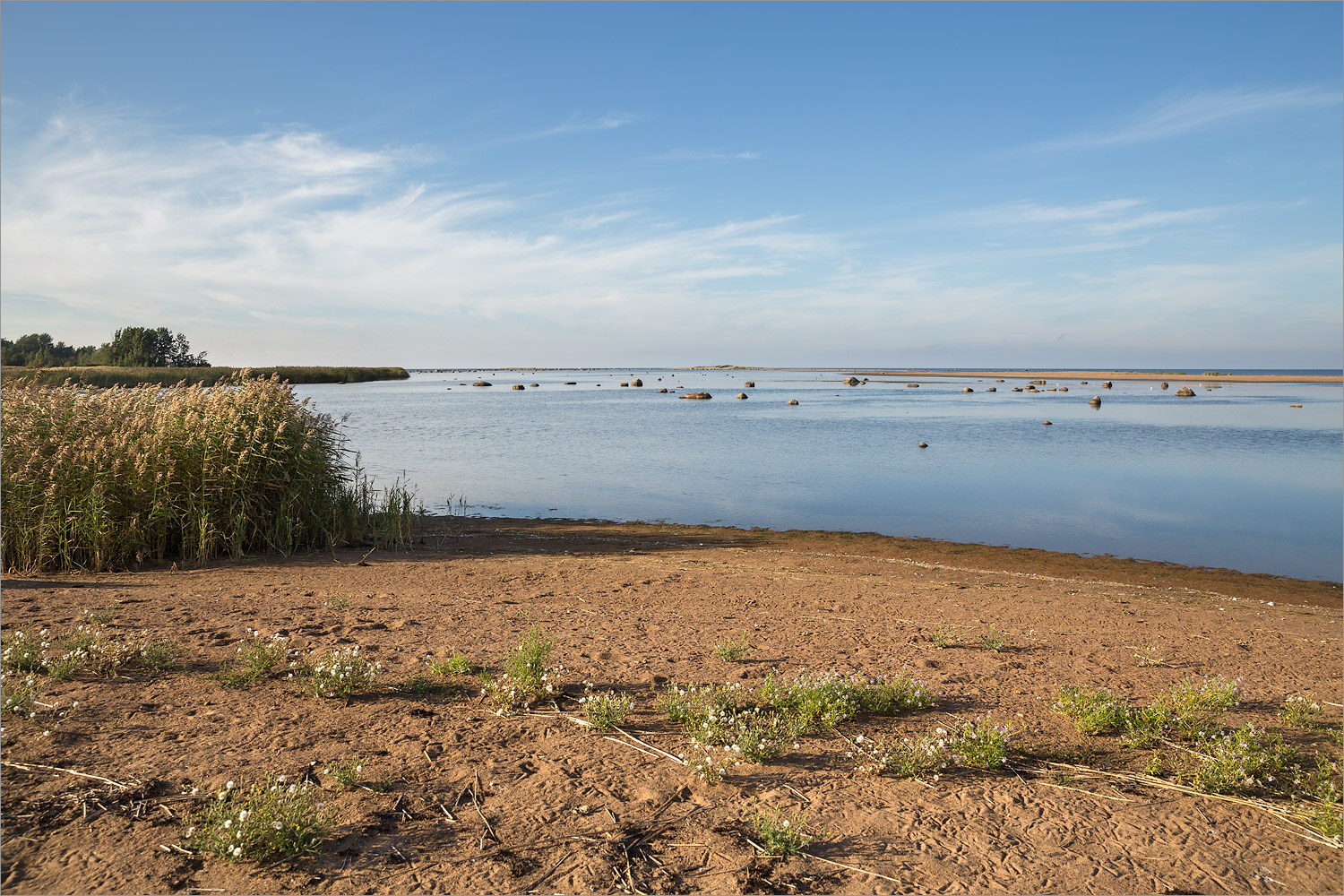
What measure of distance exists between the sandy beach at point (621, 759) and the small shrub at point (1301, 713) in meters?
0.07

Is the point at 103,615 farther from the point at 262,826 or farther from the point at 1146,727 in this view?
the point at 1146,727

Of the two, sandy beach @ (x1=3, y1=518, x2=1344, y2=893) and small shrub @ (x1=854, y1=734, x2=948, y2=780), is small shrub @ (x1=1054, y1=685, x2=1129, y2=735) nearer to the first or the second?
sandy beach @ (x1=3, y1=518, x2=1344, y2=893)

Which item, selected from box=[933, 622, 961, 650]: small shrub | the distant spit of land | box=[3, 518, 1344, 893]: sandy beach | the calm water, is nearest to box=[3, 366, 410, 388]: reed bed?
the distant spit of land

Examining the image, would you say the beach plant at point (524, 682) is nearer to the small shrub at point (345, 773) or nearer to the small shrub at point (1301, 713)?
the small shrub at point (345, 773)

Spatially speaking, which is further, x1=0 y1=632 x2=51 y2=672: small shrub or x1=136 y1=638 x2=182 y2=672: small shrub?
x1=136 y1=638 x2=182 y2=672: small shrub

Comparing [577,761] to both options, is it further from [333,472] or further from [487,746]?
[333,472]

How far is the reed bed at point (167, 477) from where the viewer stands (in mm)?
8703

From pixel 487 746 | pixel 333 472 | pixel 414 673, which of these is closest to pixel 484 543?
pixel 333 472

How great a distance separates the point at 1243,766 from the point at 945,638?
2553mm

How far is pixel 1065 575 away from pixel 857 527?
190 inches

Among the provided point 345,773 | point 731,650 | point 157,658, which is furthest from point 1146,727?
point 157,658

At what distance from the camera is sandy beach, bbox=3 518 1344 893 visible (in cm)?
308

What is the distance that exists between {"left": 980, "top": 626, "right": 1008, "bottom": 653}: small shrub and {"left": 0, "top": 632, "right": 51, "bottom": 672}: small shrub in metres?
7.10

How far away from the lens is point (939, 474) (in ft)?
77.2
